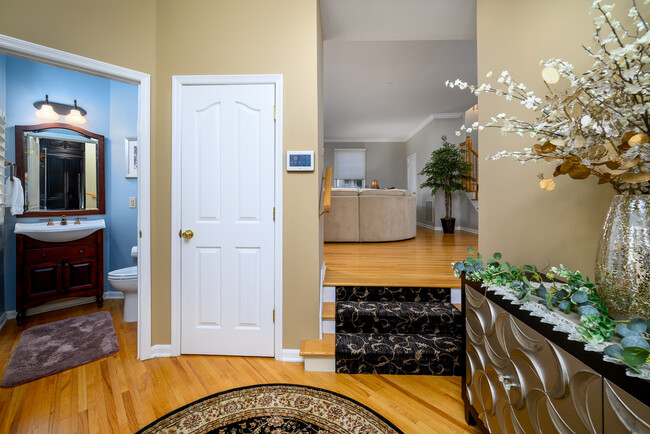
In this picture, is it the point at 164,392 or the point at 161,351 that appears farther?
the point at 161,351

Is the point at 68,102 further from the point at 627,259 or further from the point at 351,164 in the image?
the point at 351,164

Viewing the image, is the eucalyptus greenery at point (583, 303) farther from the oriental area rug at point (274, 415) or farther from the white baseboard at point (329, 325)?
the white baseboard at point (329, 325)

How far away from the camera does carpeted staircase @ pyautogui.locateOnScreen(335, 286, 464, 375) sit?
6.31 ft

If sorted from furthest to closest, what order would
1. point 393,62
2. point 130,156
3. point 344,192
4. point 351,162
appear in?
1. point 351,162
2. point 344,192
3. point 393,62
4. point 130,156

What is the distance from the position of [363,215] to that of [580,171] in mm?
3919

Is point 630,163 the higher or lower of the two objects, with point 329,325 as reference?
higher

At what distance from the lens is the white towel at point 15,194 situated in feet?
8.89

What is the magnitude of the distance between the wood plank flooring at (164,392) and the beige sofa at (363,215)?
2.94 metres

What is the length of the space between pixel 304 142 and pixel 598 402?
6.33 feet

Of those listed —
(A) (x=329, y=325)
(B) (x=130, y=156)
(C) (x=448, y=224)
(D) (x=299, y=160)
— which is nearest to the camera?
(D) (x=299, y=160)

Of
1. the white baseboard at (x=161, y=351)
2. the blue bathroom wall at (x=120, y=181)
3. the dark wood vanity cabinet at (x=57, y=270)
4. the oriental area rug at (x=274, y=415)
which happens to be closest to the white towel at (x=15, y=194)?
the dark wood vanity cabinet at (x=57, y=270)

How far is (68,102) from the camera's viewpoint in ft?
10.5

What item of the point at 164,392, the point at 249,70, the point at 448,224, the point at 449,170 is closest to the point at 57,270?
the point at 164,392

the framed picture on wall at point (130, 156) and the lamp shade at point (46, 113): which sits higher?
the lamp shade at point (46, 113)
